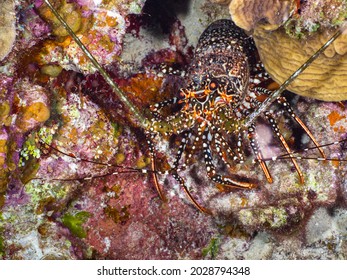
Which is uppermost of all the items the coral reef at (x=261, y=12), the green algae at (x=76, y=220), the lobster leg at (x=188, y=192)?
the coral reef at (x=261, y=12)

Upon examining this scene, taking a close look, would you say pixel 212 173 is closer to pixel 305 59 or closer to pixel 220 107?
pixel 220 107

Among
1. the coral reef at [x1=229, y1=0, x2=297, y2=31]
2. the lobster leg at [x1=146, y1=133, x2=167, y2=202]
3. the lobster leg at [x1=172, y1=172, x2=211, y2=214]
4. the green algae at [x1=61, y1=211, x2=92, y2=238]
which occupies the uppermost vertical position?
the coral reef at [x1=229, y1=0, x2=297, y2=31]

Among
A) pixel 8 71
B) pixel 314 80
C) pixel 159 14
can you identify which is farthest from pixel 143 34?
pixel 314 80

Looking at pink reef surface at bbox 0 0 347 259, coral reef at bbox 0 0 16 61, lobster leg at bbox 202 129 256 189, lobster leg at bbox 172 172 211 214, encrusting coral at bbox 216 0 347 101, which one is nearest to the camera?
encrusting coral at bbox 216 0 347 101

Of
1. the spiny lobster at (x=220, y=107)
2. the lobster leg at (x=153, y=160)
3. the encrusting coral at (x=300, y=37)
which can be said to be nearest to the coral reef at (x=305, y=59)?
the encrusting coral at (x=300, y=37)

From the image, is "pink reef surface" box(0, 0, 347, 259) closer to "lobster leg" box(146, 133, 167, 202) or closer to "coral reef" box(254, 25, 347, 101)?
"lobster leg" box(146, 133, 167, 202)

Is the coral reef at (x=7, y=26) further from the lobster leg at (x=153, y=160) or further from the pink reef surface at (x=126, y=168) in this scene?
the lobster leg at (x=153, y=160)

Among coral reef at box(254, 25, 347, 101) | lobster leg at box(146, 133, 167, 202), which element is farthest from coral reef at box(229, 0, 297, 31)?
lobster leg at box(146, 133, 167, 202)

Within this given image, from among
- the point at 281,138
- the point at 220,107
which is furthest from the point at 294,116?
the point at 220,107
